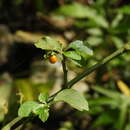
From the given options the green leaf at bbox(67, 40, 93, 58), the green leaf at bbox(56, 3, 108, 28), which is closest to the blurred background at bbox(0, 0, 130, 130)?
the green leaf at bbox(56, 3, 108, 28)

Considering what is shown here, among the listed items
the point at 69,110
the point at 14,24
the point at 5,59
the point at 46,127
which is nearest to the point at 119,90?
the point at 69,110

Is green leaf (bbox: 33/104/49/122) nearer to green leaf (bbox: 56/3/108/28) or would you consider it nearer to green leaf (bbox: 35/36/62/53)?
green leaf (bbox: 35/36/62/53)

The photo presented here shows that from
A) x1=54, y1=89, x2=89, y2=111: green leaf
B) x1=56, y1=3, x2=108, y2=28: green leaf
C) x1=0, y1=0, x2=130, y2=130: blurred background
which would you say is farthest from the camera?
x1=56, y1=3, x2=108, y2=28: green leaf

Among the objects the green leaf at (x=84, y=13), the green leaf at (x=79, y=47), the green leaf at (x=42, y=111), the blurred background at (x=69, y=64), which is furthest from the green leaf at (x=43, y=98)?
the green leaf at (x=84, y=13)

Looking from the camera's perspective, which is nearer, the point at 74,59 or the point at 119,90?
the point at 74,59

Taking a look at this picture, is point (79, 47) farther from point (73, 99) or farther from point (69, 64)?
point (69, 64)

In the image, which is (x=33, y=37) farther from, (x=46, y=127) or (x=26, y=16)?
(x=46, y=127)
